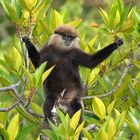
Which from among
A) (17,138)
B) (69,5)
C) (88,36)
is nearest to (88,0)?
(69,5)

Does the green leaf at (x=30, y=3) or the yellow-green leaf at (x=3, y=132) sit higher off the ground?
the green leaf at (x=30, y=3)

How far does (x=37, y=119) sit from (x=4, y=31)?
7.39 meters

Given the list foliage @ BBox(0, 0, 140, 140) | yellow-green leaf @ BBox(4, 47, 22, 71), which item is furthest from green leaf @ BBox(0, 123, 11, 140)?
yellow-green leaf @ BBox(4, 47, 22, 71)

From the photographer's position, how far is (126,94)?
3.74 meters

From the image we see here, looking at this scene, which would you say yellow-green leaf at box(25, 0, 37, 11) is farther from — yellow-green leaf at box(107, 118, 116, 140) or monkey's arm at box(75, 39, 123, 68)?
yellow-green leaf at box(107, 118, 116, 140)

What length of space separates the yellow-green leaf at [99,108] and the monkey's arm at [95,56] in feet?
1.59

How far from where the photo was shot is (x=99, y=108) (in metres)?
3.32

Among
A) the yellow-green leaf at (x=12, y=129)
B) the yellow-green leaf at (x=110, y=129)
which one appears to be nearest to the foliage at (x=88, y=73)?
→ the yellow-green leaf at (x=12, y=129)

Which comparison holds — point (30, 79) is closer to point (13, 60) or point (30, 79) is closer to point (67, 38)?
point (13, 60)

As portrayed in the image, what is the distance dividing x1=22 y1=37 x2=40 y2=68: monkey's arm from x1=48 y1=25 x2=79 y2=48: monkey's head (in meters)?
0.14

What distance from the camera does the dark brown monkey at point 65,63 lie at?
3.93 meters

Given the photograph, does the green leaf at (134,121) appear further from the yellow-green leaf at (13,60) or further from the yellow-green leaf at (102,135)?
the yellow-green leaf at (13,60)

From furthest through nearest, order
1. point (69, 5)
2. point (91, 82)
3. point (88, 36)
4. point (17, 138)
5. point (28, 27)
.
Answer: point (69, 5) < point (88, 36) < point (91, 82) < point (28, 27) < point (17, 138)

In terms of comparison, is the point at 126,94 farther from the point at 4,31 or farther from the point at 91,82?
the point at 4,31
